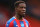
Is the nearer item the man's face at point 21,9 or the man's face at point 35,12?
the man's face at point 21,9

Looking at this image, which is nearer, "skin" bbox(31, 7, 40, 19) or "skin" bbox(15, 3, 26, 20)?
"skin" bbox(15, 3, 26, 20)

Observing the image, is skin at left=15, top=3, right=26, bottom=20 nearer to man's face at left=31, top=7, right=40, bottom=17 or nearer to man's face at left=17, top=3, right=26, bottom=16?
man's face at left=17, top=3, right=26, bottom=16

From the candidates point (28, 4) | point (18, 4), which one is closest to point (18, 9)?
point (18, 4)

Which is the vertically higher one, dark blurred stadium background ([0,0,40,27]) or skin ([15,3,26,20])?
skin ([15,3,26,20])

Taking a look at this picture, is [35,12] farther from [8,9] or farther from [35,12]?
[8,9]

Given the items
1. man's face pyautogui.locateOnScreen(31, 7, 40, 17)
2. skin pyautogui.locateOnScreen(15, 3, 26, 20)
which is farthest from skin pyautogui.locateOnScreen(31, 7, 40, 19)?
skin pyautogui.locateOnScreen(15, 3, 26, 20)

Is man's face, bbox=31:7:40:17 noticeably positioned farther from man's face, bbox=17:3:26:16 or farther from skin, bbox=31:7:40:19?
man's face, bbox=17:3:26:16

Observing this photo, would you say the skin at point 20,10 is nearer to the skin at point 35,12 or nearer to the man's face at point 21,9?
the man's face at point 21,9

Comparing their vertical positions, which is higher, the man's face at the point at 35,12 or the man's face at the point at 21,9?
the man's face at the point at 21,9

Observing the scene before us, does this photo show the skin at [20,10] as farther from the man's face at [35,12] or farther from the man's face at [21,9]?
the man's face at [35,12]

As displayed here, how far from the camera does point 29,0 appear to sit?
10.4ft

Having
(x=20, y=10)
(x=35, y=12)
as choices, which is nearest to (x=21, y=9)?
(x=20, y=10)

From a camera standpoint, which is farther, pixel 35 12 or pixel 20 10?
pixel 35 12

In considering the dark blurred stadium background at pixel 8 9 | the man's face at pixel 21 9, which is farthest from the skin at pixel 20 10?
the dark blurred stadium background at pixel 8 9
